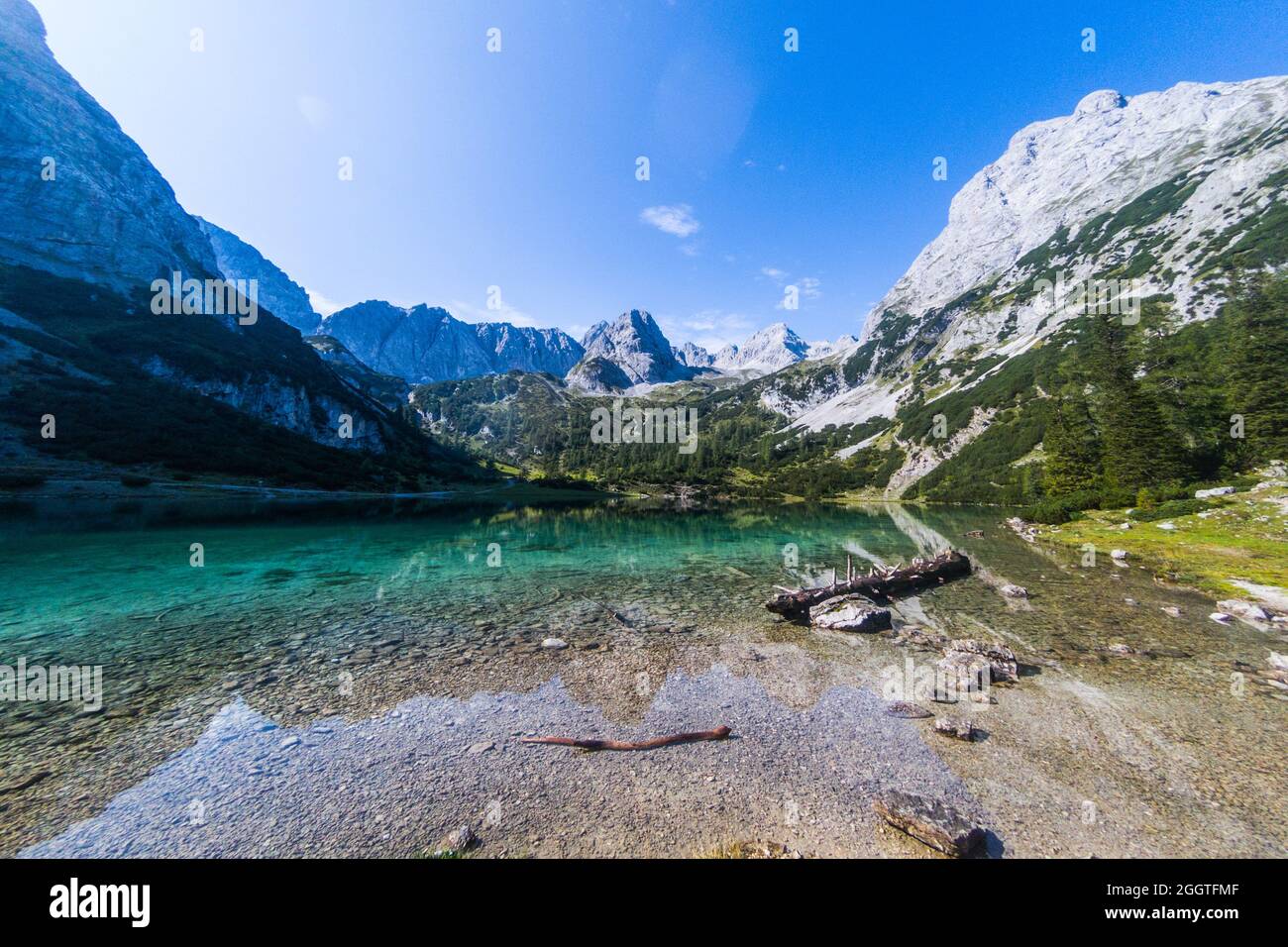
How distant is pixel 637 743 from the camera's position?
10930 millimetres

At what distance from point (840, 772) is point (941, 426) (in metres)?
143

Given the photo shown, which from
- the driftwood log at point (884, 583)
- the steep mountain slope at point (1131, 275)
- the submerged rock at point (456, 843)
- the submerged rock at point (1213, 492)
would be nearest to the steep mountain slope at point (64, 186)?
the driftwood log at point (884, 583)

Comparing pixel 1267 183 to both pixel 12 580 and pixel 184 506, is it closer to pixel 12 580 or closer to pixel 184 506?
pixel 12 580

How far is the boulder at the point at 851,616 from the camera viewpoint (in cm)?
2003

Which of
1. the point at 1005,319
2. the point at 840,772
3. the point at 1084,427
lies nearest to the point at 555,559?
the point at 840,772

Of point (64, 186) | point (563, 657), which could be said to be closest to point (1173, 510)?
point (563, 657)

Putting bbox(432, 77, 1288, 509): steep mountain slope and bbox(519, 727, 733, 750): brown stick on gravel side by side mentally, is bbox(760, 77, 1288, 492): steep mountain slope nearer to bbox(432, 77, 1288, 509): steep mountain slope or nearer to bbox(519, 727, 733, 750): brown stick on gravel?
bbox(432, 77, 1288, 509): steep mountain slope

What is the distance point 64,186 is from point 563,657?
265 metres

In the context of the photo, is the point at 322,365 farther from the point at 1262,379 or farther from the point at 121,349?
the point at 1262,379

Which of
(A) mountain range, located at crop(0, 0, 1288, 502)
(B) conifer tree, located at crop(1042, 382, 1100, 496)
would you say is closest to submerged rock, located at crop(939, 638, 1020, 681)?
(B) conifer tree, located at crop(1042, 382, 1100, 496)

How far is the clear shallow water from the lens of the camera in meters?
9.46

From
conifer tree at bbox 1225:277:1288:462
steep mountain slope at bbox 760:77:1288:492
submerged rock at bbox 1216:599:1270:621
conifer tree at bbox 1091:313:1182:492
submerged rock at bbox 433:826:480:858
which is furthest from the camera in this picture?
steep mountain slope at bbox 760:77:1288:492

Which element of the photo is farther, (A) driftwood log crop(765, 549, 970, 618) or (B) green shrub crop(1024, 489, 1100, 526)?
(B) green shrub crop(1024, 489, 1100, 526)

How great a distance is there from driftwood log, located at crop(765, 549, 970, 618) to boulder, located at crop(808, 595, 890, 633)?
780mm
